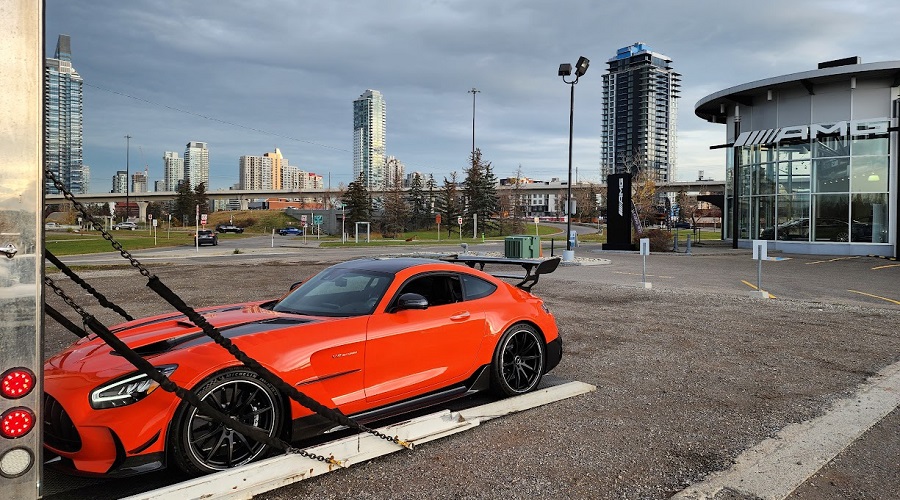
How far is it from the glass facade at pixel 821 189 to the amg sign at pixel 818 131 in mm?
364

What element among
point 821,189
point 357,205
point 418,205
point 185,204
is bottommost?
point 821,189

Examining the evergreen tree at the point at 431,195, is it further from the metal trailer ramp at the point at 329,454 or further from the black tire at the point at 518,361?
the metal trailer ramp at the point at 329,454

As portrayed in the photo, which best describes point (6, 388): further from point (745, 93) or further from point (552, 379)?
point (745, 93)

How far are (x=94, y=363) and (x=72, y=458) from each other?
0.59m

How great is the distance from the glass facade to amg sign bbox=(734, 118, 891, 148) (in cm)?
36

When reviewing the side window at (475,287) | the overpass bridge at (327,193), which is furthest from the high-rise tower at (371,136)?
the side window at (475,287)

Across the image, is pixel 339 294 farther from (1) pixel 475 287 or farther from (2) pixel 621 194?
(2) pixel 621 194

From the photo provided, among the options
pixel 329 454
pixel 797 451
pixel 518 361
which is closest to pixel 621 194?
pixel 518 361

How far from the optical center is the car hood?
3.83 metres

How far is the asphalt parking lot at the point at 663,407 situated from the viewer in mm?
3805

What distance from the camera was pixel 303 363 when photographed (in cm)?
408

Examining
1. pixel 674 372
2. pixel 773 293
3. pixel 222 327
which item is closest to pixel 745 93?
pixel 773 293

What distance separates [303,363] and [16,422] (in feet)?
5.92

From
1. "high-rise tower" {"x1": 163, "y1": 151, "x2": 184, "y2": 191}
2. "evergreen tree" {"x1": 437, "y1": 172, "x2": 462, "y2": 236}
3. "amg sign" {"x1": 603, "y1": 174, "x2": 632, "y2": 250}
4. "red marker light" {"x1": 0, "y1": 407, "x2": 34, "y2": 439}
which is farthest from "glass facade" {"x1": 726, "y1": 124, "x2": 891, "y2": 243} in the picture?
"high-rise tower" {"x1": 163, "y1": 151, "x2": 184, "y2": 191}
